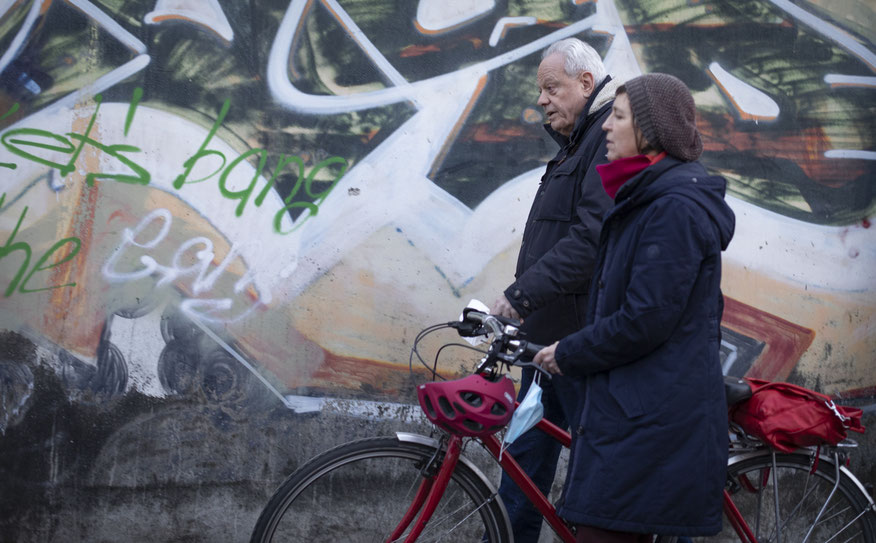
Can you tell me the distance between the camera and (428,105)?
3.83 m

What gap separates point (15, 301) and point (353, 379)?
1.51 m

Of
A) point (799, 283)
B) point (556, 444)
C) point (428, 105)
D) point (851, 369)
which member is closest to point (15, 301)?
point (428, 105)

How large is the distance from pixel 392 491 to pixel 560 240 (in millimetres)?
972

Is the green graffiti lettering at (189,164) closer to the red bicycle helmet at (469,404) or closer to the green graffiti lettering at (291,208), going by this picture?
the green graffiti lettering at (291,208)

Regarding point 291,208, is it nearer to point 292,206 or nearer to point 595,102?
point 292,206

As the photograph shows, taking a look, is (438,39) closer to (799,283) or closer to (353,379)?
(353,379)

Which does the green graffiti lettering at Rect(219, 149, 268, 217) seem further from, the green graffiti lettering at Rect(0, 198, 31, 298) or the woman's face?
the woman's face

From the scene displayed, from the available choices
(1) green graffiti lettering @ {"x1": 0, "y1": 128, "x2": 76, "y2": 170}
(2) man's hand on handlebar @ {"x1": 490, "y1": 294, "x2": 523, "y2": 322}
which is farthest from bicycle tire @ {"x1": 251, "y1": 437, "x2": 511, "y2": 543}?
(1) green graffiti lettering @ {"x1": 0, "y1": 128, "x2": 76, "y2": 170}

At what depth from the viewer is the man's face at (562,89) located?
284 centimetres

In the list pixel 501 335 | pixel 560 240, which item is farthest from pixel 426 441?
pixel 560 240

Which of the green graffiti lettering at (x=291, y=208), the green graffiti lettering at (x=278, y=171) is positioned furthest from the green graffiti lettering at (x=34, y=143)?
the green graffiti lettering at (x=291, y=208)

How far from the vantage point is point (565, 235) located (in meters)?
2.79

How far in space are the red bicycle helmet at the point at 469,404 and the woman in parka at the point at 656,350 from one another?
0.87 ft

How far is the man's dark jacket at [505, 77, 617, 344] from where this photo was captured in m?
2.62
